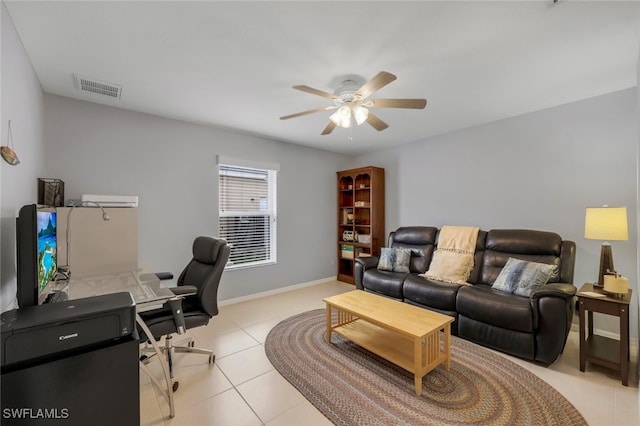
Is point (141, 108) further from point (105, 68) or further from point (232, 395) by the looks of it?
point (232, 395)

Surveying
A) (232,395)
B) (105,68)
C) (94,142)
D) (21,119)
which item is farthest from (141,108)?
(232,395)

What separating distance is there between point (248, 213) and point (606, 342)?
4.08 meters

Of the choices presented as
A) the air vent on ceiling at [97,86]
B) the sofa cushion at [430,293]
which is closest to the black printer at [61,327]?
the air vent on ceiling at [97,86]

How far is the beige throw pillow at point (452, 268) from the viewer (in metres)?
3.08

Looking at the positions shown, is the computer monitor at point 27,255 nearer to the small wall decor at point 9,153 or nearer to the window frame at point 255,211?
the small wall decor at point 9,153

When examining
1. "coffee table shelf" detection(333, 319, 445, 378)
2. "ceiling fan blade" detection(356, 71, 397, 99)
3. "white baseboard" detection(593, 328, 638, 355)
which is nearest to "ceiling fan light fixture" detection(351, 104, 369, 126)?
"ceiling fan blade" detection(356, 71, 397, 99)

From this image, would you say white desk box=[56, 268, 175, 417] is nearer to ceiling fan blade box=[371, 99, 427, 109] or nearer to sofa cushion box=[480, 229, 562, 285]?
ceiling fan blade box=[371, 99, 427, 109]

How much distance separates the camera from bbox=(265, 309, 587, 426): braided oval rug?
5.38ft

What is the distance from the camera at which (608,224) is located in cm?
220

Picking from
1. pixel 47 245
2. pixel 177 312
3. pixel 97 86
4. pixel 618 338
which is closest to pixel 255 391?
pixel 177 312

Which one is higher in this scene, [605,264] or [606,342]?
[605,264]

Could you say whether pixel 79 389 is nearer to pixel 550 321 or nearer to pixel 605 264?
pixel 550 321

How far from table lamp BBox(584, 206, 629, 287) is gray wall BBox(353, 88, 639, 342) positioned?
480mm

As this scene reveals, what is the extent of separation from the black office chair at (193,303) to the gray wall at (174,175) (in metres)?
1.00
